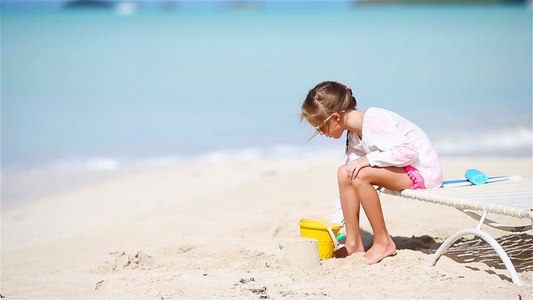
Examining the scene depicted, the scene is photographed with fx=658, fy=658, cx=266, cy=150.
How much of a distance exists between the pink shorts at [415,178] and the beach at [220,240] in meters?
0.42

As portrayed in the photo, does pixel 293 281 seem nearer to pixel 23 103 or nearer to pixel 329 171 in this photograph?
pixel 329 171

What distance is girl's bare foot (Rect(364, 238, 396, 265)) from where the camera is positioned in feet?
12.8

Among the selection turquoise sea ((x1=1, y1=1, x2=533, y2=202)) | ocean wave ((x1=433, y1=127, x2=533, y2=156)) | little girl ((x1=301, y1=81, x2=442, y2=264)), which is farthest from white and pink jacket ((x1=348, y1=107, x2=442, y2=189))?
turquoise sea ((x1=1, y1=1, x2=533, y2=202))

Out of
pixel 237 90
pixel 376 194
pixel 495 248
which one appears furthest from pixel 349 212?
pixel 237 90

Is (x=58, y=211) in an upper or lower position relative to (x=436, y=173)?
lower

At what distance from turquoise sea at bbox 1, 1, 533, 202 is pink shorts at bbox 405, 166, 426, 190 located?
191 inches

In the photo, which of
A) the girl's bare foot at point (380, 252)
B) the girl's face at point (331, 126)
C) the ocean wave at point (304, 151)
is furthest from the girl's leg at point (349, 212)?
the ocean wave at point (304, 151)

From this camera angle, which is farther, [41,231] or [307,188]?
[307,188]

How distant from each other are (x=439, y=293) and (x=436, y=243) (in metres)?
1.43

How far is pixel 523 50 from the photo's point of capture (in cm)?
1923

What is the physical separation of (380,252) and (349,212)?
300 millimetres

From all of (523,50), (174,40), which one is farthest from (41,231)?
(174,40)

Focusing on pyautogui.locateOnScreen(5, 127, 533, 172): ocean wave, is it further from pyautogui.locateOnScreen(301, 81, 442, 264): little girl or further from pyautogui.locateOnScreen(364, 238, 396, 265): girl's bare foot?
pyautogui.locateOnScreen(364, 238, 396, 265): girl's bare foot

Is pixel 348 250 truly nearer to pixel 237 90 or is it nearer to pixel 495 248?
pixel 495 248
